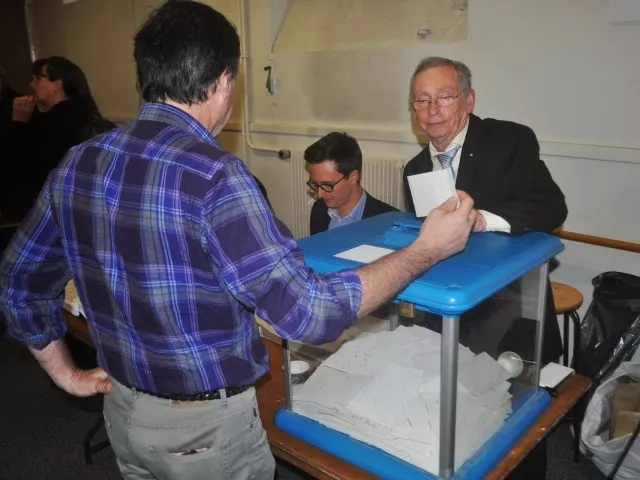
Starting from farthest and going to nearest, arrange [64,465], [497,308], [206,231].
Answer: [64,465] → [497,308] → [206,231]

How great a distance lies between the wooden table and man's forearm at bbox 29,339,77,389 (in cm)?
44

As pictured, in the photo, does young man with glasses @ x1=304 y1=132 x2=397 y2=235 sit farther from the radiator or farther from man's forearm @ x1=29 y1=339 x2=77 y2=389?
man's forearm @ x1=29 y1=339 x2=77 y2=389

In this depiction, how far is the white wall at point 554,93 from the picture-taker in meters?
2.23

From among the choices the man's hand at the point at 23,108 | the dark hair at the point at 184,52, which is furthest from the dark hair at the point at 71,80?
the dark hair at the point at 184,52

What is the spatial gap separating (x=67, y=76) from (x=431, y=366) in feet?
8.55

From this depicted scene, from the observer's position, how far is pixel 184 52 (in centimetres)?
87

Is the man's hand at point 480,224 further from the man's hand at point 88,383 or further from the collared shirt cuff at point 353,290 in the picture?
the man's hand at point 88,383

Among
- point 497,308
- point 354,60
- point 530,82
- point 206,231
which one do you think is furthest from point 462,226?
point 354,60

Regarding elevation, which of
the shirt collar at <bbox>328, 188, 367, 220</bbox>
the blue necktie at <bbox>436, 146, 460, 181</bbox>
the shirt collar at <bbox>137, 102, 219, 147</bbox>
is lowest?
the shirt collar at <bbox>328, 188, 367, 220</bbox>

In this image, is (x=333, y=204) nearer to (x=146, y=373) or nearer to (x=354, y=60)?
(x=354, y=60)

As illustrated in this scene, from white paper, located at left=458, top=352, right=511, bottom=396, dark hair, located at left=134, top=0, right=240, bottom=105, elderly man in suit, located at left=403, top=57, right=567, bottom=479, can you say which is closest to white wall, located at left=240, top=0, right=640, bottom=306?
elderly man in suit, located at left=403, top=57, right=567, bottom=479

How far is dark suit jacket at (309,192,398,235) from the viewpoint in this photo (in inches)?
92.7

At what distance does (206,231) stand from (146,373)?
327 mm

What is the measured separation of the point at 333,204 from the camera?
7.79ft
